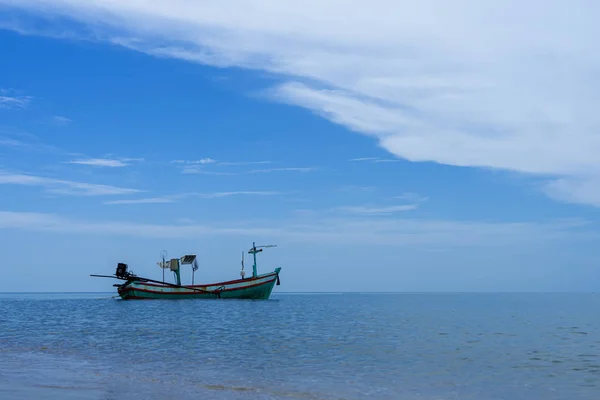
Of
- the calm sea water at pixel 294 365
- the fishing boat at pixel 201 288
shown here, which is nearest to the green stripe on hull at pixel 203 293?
the fishing boat at pixel 201 288

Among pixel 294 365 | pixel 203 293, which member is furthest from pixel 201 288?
pixel 294 365

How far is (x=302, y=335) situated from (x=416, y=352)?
11.3 meters

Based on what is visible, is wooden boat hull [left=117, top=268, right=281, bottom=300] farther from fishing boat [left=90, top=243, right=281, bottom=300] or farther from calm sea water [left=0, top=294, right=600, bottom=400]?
calm sea water [left=0, top=294, right=600, bottom=400]

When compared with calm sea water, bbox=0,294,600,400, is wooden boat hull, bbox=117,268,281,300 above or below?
above

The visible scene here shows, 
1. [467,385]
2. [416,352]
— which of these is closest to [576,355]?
[416,352]

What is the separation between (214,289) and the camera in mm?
95562

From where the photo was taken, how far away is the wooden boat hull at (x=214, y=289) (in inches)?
3681

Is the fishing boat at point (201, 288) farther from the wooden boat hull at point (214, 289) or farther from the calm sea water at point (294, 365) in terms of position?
the calm sea water at point (294, 365)

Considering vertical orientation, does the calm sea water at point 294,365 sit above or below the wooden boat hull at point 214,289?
below

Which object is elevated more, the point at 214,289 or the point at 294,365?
the point at 214,289

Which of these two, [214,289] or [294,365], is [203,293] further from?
[294,365]

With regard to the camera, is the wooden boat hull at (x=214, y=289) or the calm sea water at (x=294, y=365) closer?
the calm sea water at (x=294, y=365)

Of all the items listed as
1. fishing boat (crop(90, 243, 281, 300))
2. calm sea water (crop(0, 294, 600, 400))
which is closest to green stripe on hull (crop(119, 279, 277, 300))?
fishing boat (crop(90, 243, 281, 300))

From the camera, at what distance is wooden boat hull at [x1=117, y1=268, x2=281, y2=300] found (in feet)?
307
